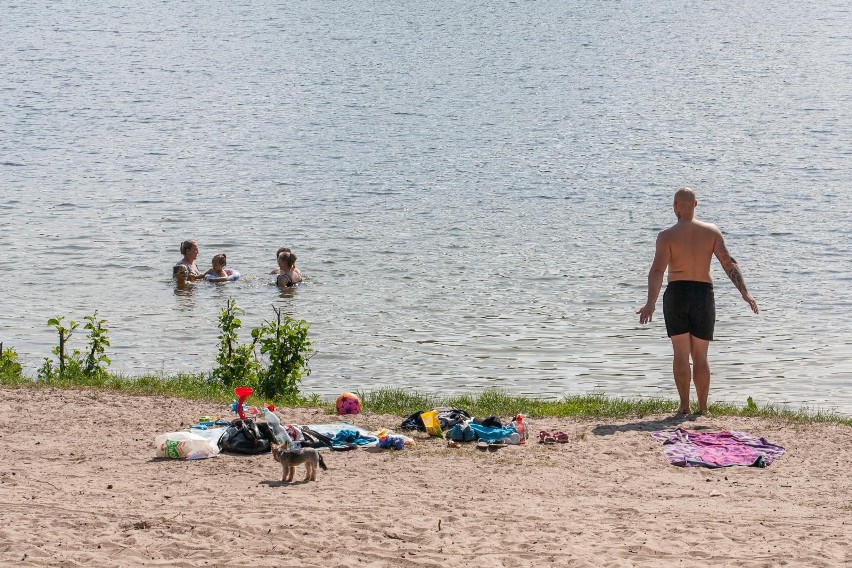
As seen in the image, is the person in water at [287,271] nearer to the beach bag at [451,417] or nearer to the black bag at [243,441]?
the beach bag at [451,417]

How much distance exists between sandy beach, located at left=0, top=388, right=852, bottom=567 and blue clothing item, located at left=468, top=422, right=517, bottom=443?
225 millimetres

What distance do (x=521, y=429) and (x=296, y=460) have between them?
2.43 meters

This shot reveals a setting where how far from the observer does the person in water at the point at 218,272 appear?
20.8 meters

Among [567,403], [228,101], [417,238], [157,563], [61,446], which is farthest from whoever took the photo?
[228,101]

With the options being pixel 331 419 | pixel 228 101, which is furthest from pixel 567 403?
pixel 228 101

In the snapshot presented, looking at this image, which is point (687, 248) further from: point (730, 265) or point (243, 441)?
point (243, 441)

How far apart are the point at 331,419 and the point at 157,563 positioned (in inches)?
160

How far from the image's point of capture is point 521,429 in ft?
35.5

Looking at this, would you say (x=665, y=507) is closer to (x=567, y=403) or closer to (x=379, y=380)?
(x=567, y=403)

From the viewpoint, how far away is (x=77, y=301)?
63.7 feet

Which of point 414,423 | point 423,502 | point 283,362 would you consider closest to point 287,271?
point 283,362

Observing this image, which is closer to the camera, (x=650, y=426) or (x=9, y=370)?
(x=650, y=426)

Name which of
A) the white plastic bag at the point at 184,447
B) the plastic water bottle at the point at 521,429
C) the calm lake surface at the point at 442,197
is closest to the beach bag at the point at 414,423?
the plastic water bottle at the point at 521,429

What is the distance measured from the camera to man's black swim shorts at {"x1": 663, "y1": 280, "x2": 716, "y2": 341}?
1168 centimetres
